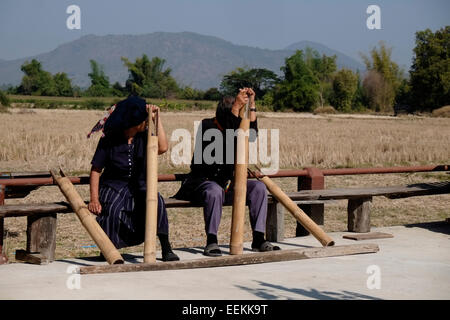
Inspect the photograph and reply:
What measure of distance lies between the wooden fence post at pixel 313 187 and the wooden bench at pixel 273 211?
0.44 ft

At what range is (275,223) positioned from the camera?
7.26 meters

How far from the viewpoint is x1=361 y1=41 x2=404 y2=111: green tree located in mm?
81625

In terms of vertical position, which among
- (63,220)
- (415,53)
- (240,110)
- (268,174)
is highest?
(415,53)

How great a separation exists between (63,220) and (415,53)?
58.5 metres

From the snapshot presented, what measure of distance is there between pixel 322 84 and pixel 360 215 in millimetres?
87975

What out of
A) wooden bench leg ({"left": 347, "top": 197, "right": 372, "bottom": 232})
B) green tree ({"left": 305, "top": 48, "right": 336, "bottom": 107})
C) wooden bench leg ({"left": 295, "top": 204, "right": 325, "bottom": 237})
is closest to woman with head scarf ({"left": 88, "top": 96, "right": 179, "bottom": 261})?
wooden bench leg ({"left": 295, "top": 204, "right": 325, "bottom": 237})

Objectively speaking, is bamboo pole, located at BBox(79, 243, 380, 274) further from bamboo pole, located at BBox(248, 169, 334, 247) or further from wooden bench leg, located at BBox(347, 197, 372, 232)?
wooden bench leg, located at BBox(347, 197, 372, 232)

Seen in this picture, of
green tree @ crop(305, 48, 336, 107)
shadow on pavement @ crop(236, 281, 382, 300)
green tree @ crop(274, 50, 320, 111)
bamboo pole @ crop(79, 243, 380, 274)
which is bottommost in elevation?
shadow on pavement @ crop(236, 281, 382, 300)

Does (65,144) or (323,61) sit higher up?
(323,61)

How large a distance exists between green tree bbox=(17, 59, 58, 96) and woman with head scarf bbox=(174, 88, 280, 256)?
301 ft

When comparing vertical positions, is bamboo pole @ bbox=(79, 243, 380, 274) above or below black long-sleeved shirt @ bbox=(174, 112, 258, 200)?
below

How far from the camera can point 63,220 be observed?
32.5 ft
